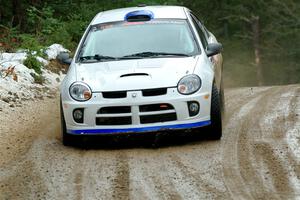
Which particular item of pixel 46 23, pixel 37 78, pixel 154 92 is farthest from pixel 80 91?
pixel 46 23

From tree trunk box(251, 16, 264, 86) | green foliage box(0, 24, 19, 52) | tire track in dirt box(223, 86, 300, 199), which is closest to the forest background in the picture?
tree trunk box(251, 16, 264, 86)

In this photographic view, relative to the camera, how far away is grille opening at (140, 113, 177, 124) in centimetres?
750

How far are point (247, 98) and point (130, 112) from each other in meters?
4.70

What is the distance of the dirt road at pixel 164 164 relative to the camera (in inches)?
231

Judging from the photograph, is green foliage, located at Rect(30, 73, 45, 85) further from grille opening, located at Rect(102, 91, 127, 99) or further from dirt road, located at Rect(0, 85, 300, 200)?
grille opening, located at Rect(102, 91, 127, 99)

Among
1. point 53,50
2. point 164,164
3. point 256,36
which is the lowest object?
point 256,36

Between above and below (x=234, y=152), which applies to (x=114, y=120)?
above

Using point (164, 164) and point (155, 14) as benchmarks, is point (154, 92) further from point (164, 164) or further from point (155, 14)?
point (155, 14)

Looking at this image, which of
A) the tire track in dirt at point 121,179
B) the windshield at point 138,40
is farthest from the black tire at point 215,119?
the tire track in dirt at point 121,179

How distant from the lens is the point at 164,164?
6.81m

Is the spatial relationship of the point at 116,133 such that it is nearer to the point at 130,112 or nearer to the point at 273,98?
the point at 130,112

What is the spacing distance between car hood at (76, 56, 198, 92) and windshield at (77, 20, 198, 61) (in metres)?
0.29

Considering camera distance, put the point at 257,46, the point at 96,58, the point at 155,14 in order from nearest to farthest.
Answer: the point at 96,58 → the point at 155,14 → the point at 257,46

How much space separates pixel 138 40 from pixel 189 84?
1.44 meters
